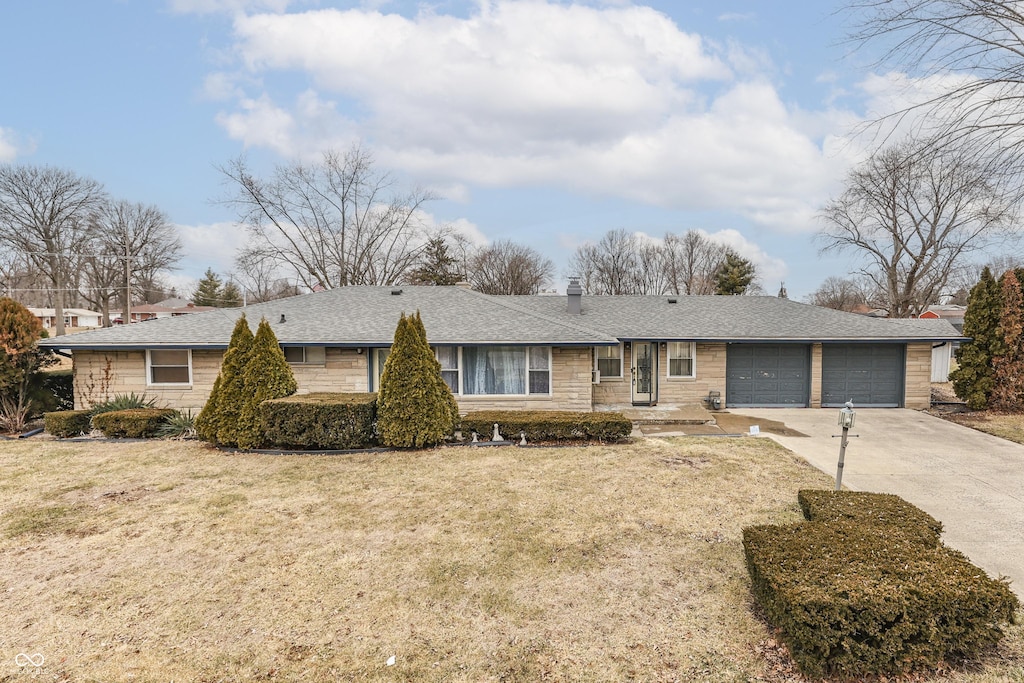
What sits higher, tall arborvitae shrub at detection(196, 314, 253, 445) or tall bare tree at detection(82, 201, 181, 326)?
tall bare tree at detection(82, 201, 181, 326)

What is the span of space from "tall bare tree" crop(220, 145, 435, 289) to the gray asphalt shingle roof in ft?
57.2

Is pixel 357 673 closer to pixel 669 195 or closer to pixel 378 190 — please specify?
pixel 669 195

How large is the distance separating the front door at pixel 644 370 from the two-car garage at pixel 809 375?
2.32m

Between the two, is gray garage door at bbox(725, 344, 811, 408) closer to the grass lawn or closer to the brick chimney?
the brick chimney

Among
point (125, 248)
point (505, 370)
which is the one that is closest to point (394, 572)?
point (505, 370)

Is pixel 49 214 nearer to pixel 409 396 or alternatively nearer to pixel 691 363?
pixel 409 396

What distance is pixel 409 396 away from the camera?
10.0 meters

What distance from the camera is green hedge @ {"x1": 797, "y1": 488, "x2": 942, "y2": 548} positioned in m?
4.57

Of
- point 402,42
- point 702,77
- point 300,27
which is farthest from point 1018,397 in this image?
point 300,27

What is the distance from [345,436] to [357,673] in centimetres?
685

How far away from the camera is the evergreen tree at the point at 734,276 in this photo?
36.5m

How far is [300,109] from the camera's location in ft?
65.4

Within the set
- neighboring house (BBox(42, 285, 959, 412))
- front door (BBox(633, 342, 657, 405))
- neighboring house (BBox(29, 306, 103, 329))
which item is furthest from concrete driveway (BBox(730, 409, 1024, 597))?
neighboring house (BBox(29, 306, 103, 329))

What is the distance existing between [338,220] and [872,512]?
109 feet
